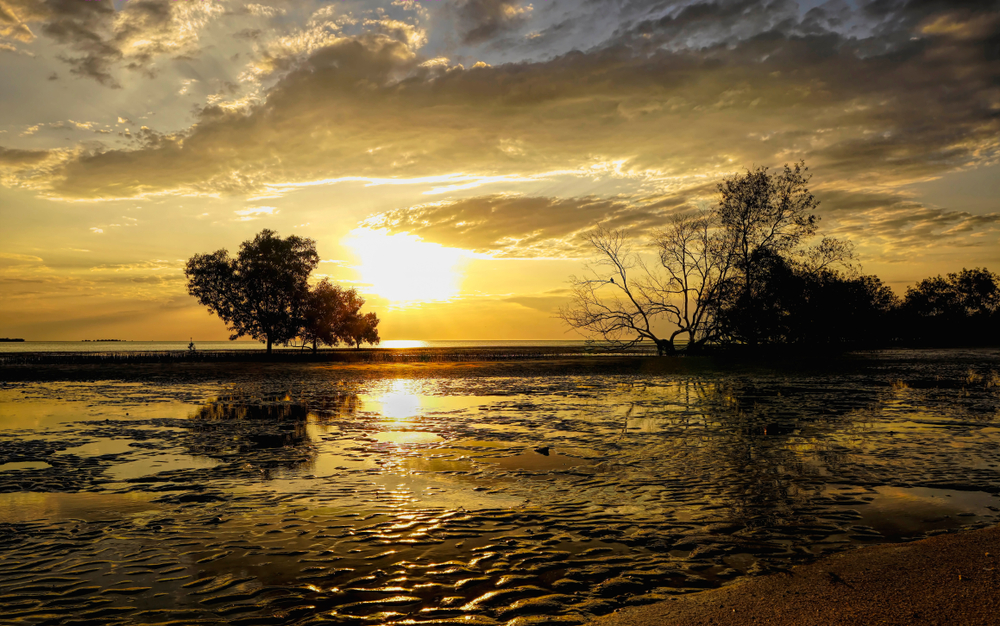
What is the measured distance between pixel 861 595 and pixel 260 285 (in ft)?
228

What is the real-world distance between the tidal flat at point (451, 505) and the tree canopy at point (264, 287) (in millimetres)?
53303

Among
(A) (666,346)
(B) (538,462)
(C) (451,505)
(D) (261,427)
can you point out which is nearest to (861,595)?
(C) (451,505)

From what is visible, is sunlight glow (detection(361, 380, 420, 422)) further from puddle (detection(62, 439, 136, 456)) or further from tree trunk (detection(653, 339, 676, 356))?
tree trunk (detection(653, 339, 676, 356))

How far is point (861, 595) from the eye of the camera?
4094 millimetres

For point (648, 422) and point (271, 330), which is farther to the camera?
point (271, 330)

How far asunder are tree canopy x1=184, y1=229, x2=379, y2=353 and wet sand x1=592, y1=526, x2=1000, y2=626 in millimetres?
67665

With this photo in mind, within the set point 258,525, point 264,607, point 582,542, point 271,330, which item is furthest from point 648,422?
point 271,330

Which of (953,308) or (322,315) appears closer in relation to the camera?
(322,315)

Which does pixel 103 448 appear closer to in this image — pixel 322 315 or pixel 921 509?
pixel 921 509

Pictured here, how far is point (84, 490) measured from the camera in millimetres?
7711

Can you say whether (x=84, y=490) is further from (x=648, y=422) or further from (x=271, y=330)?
(x=271, y=330)

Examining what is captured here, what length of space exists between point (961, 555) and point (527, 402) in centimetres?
1394

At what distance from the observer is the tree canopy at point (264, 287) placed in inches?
2576

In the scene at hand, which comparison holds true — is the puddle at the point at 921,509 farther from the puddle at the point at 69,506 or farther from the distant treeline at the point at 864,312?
the distant treeline at the point at 864,312
